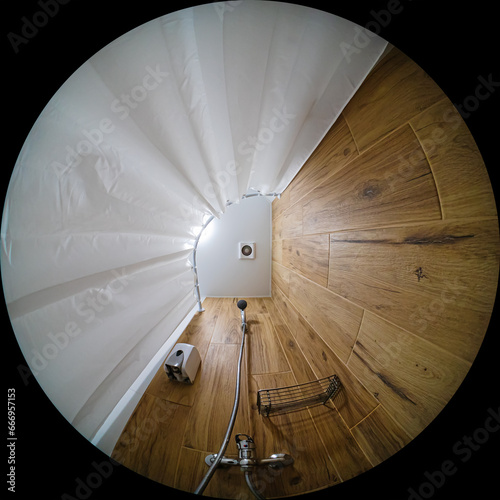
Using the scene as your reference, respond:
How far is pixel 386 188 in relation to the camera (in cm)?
40

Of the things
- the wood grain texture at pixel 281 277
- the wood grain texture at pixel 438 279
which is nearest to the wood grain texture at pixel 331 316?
the wood grain texture at pixel 438 279

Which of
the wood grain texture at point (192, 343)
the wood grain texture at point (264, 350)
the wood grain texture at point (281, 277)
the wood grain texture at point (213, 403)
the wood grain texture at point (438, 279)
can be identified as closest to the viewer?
the wood grain texture at point (438, 279)

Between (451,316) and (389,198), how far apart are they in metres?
0.31

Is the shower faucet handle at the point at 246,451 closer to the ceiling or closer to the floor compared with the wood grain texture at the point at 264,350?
closer to the floor

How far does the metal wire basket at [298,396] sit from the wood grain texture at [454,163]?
0.68m

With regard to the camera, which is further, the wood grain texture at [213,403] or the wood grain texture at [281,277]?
→ the wood grain texture at [281,277]

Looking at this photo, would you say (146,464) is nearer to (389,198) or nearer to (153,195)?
(153,195)

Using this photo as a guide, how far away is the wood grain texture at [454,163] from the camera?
0.28 metres

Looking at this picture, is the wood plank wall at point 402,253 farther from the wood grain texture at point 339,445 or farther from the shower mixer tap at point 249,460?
the shower mixer tap at point 249,460

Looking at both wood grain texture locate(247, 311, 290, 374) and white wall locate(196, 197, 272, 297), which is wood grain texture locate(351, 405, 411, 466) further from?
white wall locate(196, 197, 272, 297)

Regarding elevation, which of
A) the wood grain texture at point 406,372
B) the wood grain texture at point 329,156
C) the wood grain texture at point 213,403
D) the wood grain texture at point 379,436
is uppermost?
the wood grain texture at point 329,156

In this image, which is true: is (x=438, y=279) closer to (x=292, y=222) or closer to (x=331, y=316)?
(x=331, y=316)

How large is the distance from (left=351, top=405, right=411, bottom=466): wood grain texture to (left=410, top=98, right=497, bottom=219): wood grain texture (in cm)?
59

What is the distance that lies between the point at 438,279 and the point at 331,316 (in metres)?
0.38
